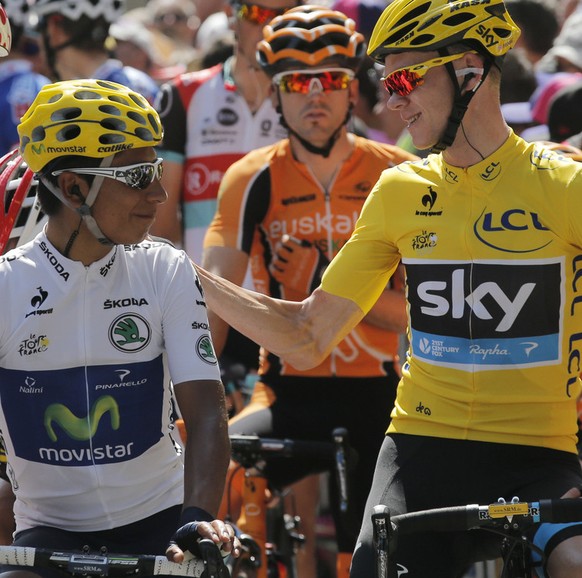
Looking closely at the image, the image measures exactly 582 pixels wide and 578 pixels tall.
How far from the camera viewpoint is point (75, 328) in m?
4.05

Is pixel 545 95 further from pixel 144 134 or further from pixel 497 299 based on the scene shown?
pixel 144 134

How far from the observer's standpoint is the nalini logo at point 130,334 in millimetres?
4051

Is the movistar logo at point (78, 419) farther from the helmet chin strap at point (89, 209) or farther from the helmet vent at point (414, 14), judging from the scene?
the helmet vent at point (414, 14)

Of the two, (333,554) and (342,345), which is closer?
(342,345)

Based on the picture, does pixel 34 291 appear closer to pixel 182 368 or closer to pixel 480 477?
pixel 182 368

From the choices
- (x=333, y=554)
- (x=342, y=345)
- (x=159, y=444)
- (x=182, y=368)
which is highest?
(x=182, y=368)

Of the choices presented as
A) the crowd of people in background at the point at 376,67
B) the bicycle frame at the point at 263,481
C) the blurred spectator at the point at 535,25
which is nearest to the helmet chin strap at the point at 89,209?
the bicycle frame at the point at 263,481

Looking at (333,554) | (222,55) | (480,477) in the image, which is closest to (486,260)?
(480,477)

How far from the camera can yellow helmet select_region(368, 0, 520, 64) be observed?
166 inches

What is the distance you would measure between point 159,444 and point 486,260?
1.13m

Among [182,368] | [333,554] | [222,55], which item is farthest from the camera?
[222,55]

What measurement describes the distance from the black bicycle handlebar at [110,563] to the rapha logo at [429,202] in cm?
137

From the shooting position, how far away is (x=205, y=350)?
13.3ft

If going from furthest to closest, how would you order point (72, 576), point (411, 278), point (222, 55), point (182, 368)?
1. point (222, 55)
2. point (411, 278)
3. point (182, 368)
4. point (72, 576)
